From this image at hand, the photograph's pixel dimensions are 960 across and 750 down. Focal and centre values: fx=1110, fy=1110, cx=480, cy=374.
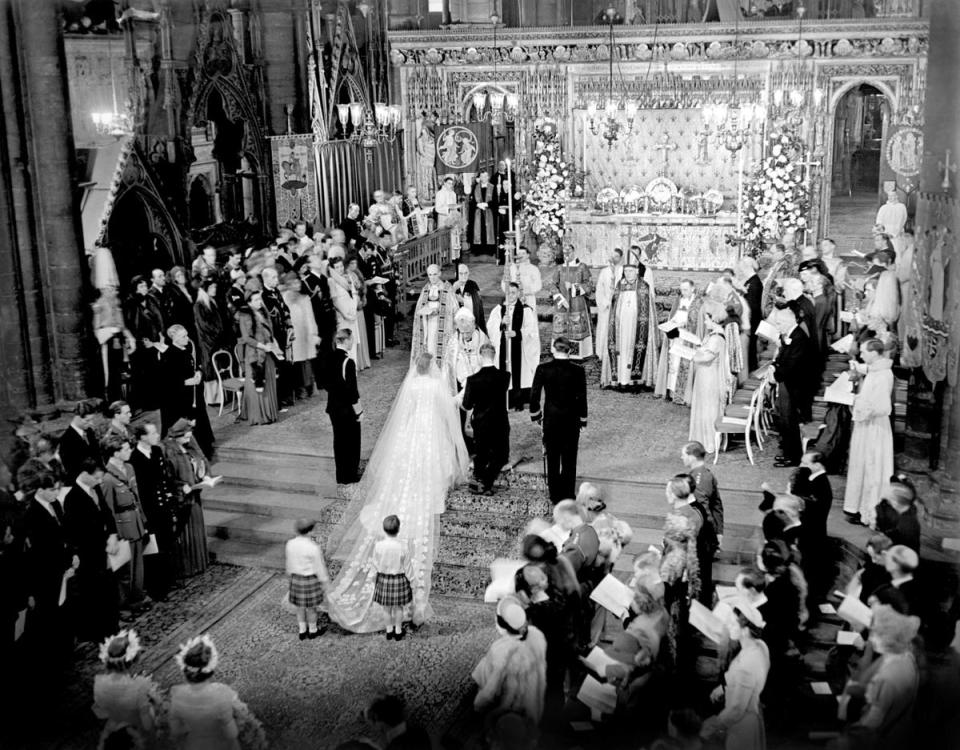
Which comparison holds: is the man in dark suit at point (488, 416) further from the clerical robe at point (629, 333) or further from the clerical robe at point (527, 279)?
the clerical robe at point (629, 333)

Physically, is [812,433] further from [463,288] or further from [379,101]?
[379,101]

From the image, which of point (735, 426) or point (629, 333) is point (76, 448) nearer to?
point (735, 426)

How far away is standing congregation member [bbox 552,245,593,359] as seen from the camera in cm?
1445

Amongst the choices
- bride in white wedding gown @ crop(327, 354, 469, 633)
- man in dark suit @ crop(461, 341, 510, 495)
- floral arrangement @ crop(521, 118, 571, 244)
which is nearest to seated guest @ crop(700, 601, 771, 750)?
bride in white wedding gown @ crop(327, 354, 469, 633)

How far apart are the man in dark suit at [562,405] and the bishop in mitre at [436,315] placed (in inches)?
110

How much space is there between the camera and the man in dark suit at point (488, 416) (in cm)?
1052

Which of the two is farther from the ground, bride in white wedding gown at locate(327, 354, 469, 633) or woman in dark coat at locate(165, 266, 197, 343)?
woman in dark coat at locate(165, 266, 197, 343)

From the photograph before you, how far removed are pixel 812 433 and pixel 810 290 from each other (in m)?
1.72

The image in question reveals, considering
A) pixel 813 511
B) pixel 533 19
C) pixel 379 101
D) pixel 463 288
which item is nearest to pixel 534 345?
pixel 463 288

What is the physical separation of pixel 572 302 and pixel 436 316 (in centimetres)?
223

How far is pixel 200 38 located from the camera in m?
17.0

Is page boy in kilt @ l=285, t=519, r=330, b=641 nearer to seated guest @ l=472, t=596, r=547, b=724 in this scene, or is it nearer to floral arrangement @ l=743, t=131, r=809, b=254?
seated guest @ l=472, t=596, r=547, b=724

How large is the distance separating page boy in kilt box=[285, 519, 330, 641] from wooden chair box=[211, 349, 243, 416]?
4.91m

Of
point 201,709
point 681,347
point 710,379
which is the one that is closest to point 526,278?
point 681,347
